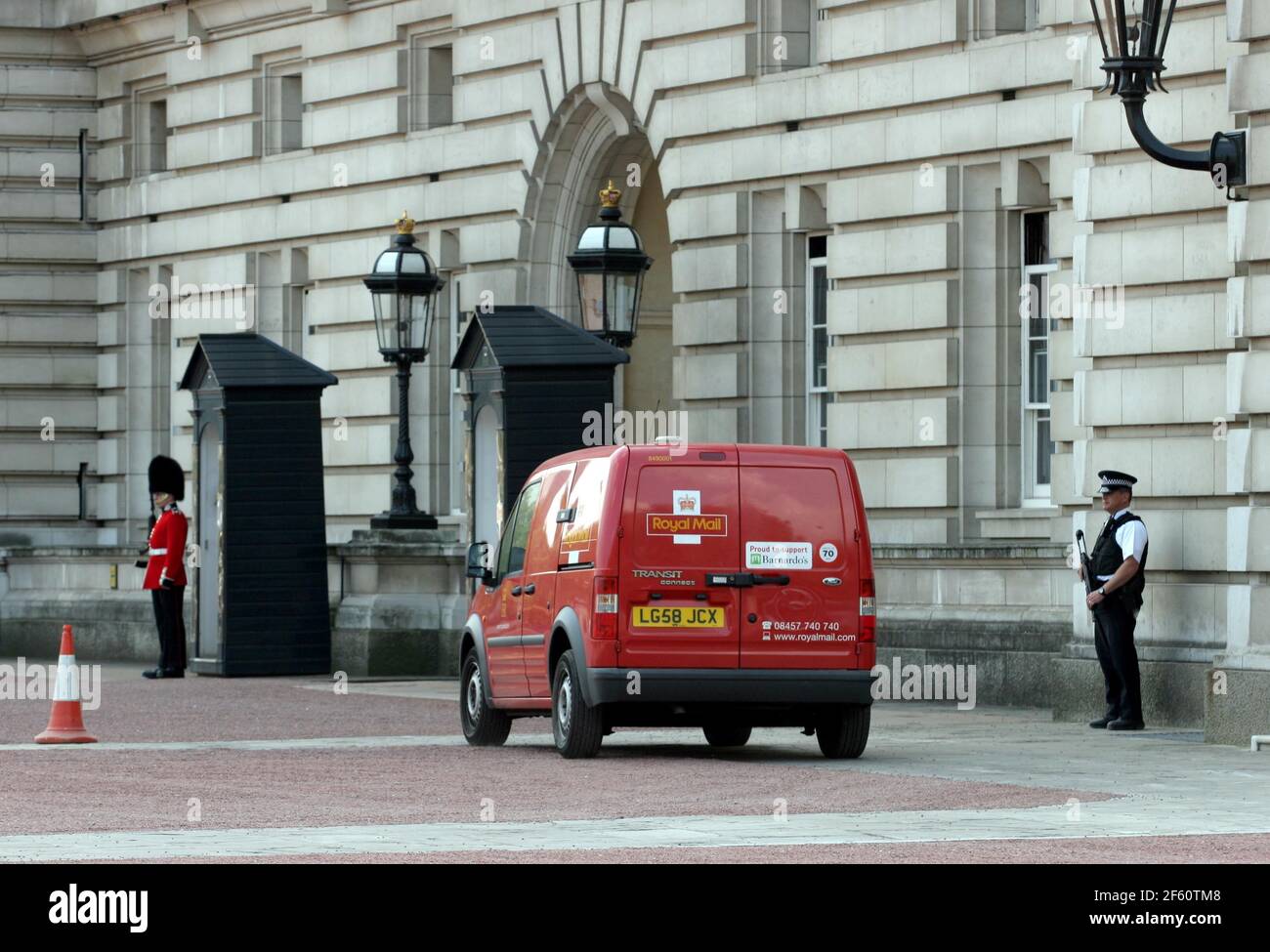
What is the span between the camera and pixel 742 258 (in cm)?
2619

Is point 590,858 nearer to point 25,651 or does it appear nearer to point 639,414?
point 639,414

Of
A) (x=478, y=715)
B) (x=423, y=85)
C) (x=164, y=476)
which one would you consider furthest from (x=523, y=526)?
(x=423, y=85)

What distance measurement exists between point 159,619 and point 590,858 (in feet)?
54.8

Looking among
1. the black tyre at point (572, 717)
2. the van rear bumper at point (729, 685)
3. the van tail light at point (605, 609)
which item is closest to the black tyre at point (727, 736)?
the black tyre at point (572, 717)

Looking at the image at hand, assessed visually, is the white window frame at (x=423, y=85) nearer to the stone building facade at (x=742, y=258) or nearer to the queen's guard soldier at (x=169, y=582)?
the stone building facade at (x=742, y=258)

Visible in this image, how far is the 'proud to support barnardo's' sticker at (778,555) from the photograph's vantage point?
17.3 metres

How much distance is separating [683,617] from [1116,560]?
366cm

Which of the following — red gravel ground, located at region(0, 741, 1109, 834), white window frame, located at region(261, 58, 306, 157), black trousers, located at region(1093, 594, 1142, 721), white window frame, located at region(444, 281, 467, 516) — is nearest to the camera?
red gravel ground, located at region(0, 741, 1109, 834)

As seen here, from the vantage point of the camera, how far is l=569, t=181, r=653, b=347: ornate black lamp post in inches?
938

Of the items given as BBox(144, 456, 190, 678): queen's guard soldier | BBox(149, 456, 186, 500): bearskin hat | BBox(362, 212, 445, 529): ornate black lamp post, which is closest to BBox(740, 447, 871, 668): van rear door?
BBox(362, 212, 445, 529): ornate black lamp post

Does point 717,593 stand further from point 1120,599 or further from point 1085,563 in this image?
point 1085,563

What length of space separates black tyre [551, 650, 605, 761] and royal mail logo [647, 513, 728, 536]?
0.89m

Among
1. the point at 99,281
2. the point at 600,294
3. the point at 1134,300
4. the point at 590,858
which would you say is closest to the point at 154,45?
the point at 99,281

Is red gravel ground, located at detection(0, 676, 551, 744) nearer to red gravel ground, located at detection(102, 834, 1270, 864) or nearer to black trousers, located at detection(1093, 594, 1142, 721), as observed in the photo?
black trousers, located at detection(1093, 594, 1142, 721)
